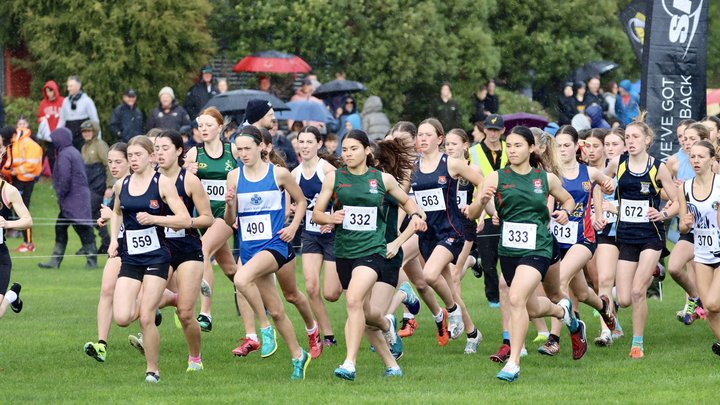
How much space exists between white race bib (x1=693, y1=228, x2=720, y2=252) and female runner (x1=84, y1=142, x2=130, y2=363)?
484cm

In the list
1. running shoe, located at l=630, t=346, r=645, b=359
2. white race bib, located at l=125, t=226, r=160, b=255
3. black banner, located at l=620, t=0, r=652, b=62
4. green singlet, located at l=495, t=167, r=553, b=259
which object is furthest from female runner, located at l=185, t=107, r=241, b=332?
black banner, located at l=620, t=0, r=652, b=62

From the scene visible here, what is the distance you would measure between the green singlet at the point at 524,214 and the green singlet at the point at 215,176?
329cm

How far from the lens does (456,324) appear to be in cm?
1418

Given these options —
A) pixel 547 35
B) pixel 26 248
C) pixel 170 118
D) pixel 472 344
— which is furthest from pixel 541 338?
pixel 547 35

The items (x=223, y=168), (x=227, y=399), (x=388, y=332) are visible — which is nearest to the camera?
(x=227, y=399)

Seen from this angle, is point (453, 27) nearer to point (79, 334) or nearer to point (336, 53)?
point (336, 53)

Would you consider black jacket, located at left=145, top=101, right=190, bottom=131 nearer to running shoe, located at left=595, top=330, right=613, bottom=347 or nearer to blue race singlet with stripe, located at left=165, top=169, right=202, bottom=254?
running shoe, located at left=595, top=330, right=613, bottom=347

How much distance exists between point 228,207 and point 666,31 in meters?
8.94

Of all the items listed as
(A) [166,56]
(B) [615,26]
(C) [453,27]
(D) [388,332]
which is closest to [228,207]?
(D) [388,332]

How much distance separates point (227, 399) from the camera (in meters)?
10.9

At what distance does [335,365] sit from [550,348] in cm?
196

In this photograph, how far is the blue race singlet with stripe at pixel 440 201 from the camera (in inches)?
557

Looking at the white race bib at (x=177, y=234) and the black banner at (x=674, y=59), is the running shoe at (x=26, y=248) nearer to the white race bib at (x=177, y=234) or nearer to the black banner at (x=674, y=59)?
the black banner at (x=674, y=59)

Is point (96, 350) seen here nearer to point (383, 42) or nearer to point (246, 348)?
point (246, 348)
